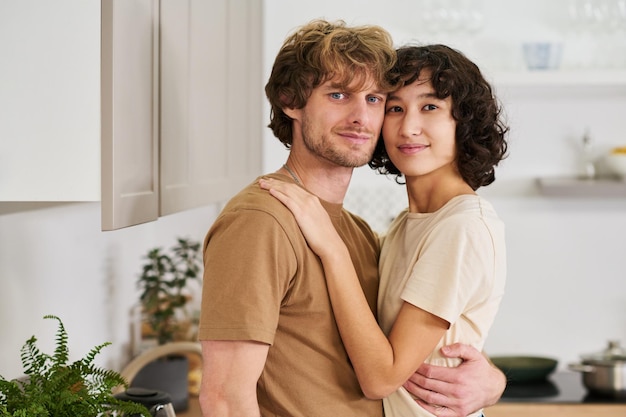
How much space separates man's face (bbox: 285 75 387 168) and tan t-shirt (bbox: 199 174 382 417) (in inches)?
4.4

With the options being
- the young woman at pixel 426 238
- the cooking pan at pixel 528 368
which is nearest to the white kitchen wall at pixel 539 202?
the cooking pan at pixel 528 368

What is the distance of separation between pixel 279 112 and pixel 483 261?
1.83 ft

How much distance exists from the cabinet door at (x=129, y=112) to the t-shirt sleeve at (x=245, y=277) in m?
0.17

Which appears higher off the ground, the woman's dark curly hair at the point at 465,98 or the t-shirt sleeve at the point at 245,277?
the woman's dark curly hair at the point at 465,98

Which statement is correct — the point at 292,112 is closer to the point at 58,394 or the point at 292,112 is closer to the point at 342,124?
the point at 342,124

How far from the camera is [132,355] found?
3309 mm

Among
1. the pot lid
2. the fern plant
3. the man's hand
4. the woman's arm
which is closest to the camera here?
the fern plant

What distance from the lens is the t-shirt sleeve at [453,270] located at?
1.63m

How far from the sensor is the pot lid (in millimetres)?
3346

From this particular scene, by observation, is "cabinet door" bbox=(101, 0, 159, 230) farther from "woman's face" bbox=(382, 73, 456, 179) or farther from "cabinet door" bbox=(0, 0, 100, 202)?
"woman's face" bbox=(382, 73, 456, 179)

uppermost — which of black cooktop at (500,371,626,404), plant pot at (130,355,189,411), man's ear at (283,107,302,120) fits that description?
man's ear at (283,107,302,120)

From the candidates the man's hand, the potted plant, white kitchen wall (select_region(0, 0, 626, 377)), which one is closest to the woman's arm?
the man's hand

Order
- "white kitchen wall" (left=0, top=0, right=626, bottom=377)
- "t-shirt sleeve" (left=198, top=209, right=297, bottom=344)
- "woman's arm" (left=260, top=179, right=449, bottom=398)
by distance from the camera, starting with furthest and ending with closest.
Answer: "white kitchen wall" (left=0, top=0, right=626, bottom=377) → "woman's arm" (left=260, top=179, right=449, bottom=398) → "t-shirt sleeve" (left=198, top=209, right=297, bottom=344)

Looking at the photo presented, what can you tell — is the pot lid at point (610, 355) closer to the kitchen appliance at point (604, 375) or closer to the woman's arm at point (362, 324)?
the kitchen appliance at point (604, 375)
